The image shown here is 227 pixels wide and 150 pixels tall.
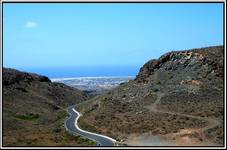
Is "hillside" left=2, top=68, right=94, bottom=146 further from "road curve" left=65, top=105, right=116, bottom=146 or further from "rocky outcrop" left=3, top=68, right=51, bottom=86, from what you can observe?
"road curve" left=65, top=105, right=116, bottom=146

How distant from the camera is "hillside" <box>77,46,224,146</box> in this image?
64250mm

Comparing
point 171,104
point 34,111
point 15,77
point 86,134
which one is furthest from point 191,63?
A: point 15,77

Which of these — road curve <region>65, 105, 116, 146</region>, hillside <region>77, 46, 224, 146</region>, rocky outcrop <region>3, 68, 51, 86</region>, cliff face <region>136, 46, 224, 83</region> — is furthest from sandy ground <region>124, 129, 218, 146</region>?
rocky outcrop <region>3, 68, 51, 86</region>

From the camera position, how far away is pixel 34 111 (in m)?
95.7

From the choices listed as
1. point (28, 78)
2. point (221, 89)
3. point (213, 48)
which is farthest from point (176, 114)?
point (28, 78)

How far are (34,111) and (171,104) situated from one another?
30.5m

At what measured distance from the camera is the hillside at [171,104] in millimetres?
64250

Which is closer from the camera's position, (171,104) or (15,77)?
(171,104)

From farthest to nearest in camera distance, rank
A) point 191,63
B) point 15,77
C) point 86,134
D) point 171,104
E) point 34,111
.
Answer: point 15,77 → point 34,111 → point 191,63 → point 171,104 → point 86,134

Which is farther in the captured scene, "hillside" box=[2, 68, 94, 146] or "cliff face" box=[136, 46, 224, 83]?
"cliff face" box=[136, 46, 224, 83]

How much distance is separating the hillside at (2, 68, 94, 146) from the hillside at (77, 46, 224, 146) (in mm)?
6308

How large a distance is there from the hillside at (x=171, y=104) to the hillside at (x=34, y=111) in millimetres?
6308

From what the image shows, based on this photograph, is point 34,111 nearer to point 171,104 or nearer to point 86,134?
point 171,104

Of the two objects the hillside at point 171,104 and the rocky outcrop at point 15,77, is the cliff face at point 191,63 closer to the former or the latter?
the hillside at point 171,104
